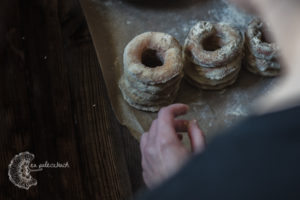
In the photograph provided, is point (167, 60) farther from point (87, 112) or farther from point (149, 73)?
point (87, 112)

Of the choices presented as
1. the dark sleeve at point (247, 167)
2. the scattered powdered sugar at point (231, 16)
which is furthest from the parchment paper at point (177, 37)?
the dark sleeve at point (247, 167)

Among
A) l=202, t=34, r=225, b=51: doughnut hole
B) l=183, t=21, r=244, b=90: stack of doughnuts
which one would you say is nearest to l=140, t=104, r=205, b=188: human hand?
l=183, t=21, r=244, b=90: stack of doughnuts

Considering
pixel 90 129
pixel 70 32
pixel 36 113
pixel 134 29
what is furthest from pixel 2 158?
pixel 134 29

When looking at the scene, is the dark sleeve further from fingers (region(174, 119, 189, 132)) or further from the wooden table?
the wooden table

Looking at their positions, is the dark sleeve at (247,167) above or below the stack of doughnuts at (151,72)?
above
